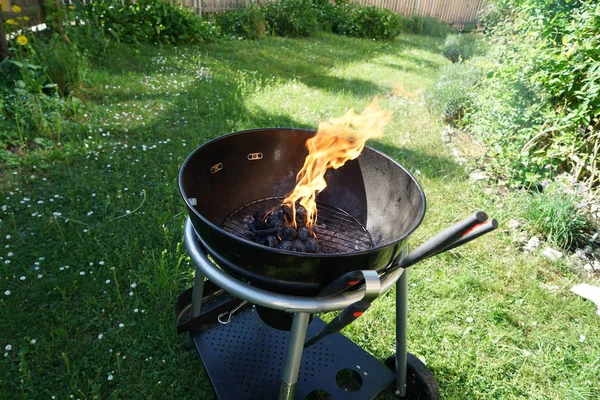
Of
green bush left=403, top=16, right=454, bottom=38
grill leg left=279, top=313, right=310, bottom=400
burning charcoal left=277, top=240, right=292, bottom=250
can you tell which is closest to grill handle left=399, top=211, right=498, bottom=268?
grill leg left=279, top=313, right=310, bottom=400

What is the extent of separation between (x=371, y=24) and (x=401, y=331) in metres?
11.0

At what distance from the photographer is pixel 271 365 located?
1.99 meters

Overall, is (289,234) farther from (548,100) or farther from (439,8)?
(439,8)

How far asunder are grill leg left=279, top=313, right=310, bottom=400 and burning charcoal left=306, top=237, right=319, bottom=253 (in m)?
0.29

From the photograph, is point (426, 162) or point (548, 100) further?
point (426, 162)

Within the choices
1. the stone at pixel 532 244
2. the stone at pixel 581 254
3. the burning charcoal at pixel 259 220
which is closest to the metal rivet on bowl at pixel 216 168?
the burning charcoal at pixel 259 220

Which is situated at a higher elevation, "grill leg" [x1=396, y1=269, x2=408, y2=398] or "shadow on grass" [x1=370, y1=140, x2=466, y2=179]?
"grill leg" [x1=396, y1=269, x2=408, y2=398]

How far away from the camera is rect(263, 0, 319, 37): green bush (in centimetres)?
953

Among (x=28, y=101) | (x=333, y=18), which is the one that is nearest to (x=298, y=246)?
(x=28, y=101)

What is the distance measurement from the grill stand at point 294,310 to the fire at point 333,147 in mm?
476

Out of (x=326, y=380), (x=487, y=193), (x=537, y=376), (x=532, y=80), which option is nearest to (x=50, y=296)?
(x=326, y=380)

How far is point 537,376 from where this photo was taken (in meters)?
2.23

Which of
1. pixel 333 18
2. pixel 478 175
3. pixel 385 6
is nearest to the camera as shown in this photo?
pixel 478 175

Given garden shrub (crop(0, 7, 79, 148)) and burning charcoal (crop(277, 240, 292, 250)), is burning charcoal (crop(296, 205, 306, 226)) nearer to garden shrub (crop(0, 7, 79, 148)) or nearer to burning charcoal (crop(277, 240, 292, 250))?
burning charcoal (crop(277, 240, 292, 250))
